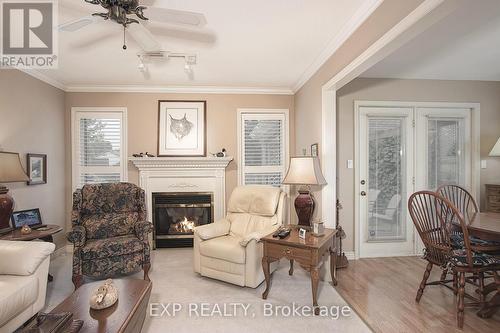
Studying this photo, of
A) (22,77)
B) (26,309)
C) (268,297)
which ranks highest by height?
(22,77)

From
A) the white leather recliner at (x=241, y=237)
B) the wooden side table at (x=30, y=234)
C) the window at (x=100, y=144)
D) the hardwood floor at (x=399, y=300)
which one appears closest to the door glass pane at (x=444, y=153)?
the hardwood floor at (x=399, y=300)

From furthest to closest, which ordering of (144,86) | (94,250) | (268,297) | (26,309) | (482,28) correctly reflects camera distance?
(144,86), (94,250), (268,297), (482,28), (26,309)

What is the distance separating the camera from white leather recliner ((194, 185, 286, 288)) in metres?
2.74

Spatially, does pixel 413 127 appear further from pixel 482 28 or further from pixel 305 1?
pixel 305 1

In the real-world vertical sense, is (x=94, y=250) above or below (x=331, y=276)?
above

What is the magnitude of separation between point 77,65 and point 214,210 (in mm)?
2740

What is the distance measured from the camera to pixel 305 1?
2.09 metres

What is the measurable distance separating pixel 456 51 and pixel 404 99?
89 centimetres

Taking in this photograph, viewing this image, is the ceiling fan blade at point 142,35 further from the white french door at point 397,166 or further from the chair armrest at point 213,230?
the white french door at point 397,166

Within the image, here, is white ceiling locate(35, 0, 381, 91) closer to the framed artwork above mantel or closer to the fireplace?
the framed artwork above mantel

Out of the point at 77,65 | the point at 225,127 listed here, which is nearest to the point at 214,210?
the point at 225,127

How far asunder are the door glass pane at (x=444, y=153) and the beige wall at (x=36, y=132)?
17.9 ft

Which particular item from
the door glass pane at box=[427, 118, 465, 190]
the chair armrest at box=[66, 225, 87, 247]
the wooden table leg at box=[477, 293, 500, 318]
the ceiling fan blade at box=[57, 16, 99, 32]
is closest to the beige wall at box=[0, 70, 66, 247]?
the chair armrest at box=[66, 225, 87, 247]

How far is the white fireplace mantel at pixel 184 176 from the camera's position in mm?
4129
